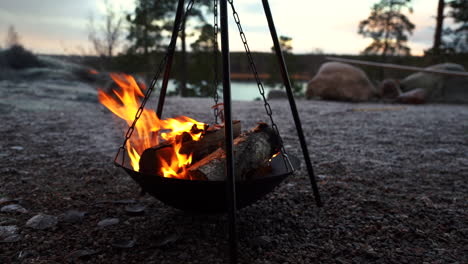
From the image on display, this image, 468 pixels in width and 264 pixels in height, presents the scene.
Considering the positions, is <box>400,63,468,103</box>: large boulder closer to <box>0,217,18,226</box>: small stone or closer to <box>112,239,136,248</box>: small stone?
<box>112,239,136,248</box>: small stone

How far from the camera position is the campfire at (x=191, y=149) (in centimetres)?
208

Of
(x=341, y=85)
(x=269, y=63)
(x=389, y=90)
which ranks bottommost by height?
(x=389, y=90)

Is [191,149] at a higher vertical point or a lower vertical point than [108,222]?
higher

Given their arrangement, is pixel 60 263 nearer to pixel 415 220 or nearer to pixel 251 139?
pixel 251 139

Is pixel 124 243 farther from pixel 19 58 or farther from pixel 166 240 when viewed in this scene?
pixel 19 58

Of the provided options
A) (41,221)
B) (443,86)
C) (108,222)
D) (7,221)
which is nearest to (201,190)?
(108,222)

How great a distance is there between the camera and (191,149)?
224 cm

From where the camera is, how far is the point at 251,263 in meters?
1.90

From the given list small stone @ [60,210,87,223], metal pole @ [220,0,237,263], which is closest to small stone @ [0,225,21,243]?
small stone @ [60,210,87,223]

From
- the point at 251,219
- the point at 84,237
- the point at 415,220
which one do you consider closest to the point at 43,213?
the point at 84,237

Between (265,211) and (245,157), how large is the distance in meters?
0.69

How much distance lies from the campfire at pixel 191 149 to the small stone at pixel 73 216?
0.59m

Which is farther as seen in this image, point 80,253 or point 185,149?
point 185,149

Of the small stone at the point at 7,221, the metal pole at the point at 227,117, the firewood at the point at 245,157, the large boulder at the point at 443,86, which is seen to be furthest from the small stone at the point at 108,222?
the large boulder at the point at 443,86
